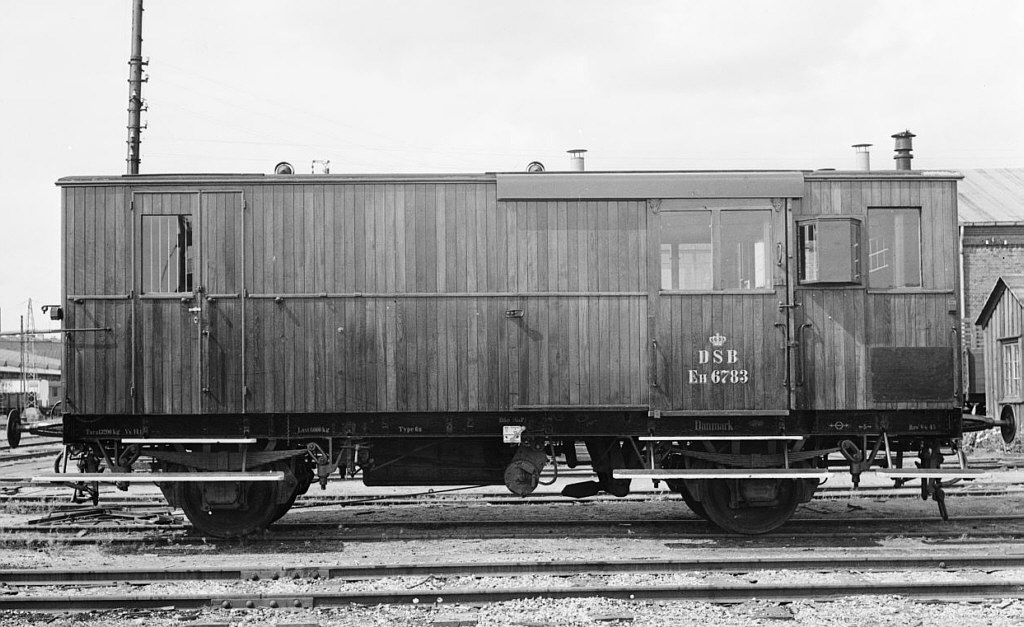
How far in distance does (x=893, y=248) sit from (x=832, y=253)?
0.72 meters

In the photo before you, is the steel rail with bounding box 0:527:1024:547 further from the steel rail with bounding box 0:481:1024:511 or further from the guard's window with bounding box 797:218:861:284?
the guard's window with bounding box 797:218:861:284

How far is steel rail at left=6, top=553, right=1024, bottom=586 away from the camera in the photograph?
8.14 metres

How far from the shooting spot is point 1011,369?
911 inches

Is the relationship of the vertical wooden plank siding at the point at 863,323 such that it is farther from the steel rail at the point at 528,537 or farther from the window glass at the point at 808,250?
the steel rail at the point at 528,537

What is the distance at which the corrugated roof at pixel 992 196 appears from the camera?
31375mm

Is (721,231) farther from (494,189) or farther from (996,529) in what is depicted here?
(996,529)

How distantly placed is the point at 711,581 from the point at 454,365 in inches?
136

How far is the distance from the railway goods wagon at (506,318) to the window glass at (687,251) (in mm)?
23

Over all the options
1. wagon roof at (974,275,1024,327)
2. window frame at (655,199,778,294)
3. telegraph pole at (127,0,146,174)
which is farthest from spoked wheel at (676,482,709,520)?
telegraph pole at (127,0,146,174)

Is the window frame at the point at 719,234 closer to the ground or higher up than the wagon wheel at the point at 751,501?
higher up

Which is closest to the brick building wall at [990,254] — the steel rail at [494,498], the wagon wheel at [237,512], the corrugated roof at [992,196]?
the corrugated roof at [992,196]

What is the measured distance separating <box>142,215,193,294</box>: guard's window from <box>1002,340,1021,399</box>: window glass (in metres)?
20.3

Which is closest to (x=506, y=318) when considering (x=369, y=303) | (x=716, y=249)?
(x=369, y=303)

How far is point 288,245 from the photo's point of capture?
32.6 feet
